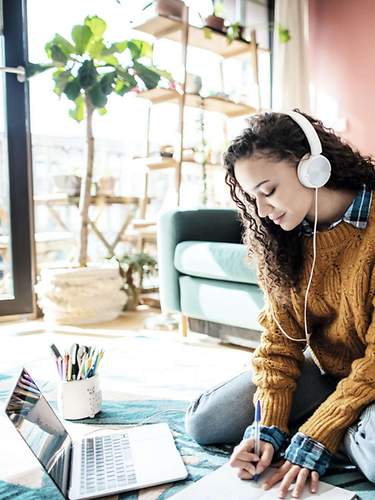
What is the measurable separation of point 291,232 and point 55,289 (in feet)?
5.67

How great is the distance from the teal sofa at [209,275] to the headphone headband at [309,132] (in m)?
1.03

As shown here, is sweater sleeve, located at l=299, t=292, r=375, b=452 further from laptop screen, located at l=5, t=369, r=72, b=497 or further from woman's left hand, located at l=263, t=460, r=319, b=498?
laptop screen, located at l=5, t=369, r=72, b=497

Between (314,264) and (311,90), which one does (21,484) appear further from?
(311,90)

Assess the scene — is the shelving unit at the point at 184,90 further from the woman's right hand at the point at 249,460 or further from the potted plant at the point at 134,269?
the woman's right hand at the point at 249,460

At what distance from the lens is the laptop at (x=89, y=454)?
92 centimetres

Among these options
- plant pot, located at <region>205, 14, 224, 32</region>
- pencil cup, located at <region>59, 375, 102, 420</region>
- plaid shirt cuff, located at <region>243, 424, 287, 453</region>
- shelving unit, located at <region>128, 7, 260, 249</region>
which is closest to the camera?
plaid shirt cuff, located at <region>243, 424, 287, 453</region>

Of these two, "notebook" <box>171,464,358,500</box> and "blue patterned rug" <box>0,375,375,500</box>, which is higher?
"notebook" <box>171,464,358,500</box>

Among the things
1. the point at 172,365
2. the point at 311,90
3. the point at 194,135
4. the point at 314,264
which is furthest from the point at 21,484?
the point at 311,90

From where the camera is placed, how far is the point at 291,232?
1111 mm

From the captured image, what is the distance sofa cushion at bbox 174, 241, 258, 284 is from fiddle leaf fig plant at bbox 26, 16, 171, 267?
714 millimetres

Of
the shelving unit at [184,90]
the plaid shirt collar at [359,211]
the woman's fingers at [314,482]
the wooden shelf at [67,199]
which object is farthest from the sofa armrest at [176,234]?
the woman's fingers at [314,482]

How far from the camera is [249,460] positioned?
949 mm

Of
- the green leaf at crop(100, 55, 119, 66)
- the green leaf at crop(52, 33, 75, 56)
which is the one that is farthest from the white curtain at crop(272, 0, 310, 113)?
the green leaf at crop(52, 33, 75, 56)

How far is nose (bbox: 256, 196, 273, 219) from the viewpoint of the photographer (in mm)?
1000
